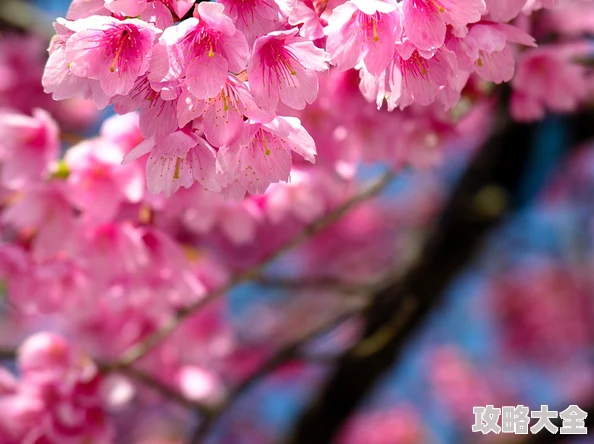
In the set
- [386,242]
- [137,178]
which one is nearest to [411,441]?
[386,242]

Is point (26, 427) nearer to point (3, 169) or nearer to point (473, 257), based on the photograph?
point (3, 169)

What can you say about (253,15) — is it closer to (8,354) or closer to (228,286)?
(228,286)

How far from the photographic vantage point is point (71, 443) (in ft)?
4.88

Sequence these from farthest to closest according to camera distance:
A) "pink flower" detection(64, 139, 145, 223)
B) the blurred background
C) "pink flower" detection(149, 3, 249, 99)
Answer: the blurred background → "pink flower" detection(64, 139, 145, 223) → "pink flower" detection(149, 3, 249, 99)

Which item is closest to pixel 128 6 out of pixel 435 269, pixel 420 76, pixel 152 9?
pixel 152 9

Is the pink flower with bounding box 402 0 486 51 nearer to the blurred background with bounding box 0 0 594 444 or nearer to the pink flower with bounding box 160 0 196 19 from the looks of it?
the pink flower with bounding box 160 0 196 19

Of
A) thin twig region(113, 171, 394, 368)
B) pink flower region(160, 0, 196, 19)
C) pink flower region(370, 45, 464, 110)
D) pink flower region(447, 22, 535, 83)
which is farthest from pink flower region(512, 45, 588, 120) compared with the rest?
pink flower region(160, 0, 196, 19)

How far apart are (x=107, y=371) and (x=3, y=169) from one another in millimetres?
468

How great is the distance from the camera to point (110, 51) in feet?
2.68

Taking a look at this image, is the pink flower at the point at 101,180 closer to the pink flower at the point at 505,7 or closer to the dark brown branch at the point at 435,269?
the pink flower at the point at 505,7

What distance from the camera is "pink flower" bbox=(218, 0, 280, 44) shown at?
0.80 metres

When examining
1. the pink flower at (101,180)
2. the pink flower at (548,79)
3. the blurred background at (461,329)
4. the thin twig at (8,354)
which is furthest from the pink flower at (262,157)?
the blurred background at (461,329)

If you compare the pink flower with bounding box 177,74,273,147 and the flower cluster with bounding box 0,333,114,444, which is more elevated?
the pink flower with bounding box 177,74,273,147

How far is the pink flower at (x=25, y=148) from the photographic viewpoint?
1388 mm
